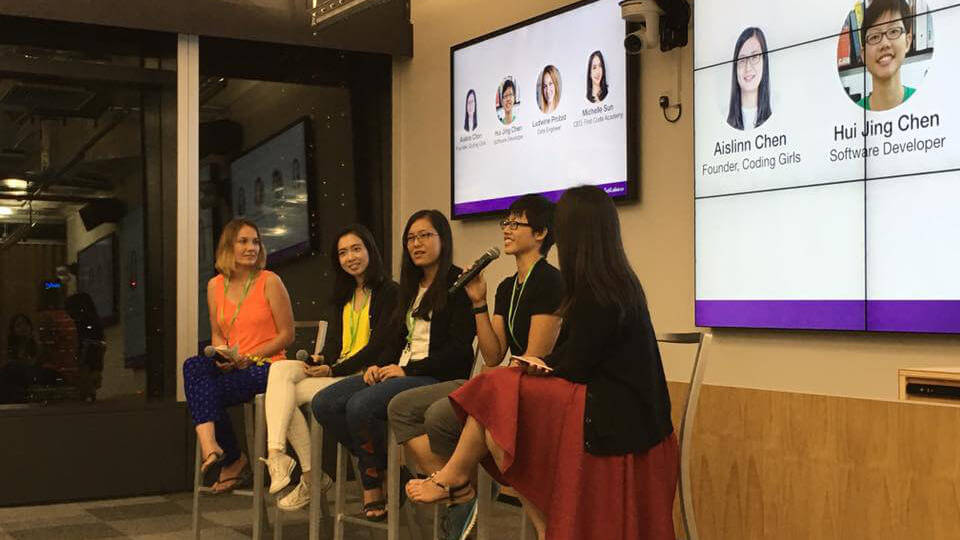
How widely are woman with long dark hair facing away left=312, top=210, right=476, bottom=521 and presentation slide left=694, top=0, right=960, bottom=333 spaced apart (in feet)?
3.63

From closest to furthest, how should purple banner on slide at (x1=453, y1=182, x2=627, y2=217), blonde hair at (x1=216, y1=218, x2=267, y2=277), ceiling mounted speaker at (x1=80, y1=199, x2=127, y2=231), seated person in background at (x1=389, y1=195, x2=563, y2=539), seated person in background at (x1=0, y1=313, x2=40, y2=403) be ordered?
seated person in background at (x1=389, y1=195, x2=563, y2=539), blonde hair at (x1=216, y1=218, x2=267, y2=277), purple banner on slide at (x1=453, y1=182, x2=627, y2=217), seated person in background at (x1=0, y1=313, x2=40, y2=403), ceiling mounted speaker at (x1=80, y1=199, x2=127, y2=231)

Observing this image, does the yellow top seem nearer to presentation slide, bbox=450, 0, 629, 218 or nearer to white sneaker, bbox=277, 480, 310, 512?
white sneaker, bbox=277, 480, 310, 512

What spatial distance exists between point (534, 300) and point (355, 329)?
3.60 ft

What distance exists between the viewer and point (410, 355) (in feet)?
12.2

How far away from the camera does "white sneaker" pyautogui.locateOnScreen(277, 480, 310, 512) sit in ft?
12.7

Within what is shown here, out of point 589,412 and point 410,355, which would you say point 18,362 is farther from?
point 589,412

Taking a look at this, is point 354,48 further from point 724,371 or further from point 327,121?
point 724,371

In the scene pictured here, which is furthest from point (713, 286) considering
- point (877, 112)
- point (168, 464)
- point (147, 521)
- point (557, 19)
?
point (168, 464)

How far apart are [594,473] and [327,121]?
3.94m

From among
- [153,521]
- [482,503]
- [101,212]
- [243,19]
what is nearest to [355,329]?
[482,503]

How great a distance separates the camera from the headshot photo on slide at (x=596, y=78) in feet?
15.6

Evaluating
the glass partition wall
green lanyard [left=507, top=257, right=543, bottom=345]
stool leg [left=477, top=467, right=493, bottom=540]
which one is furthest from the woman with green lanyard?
the glass partition wall

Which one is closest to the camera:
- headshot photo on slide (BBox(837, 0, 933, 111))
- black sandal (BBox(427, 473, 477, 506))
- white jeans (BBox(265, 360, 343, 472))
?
black sandal (BBox(427, 473, 477, 506))

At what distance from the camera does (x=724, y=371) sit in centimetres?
418
